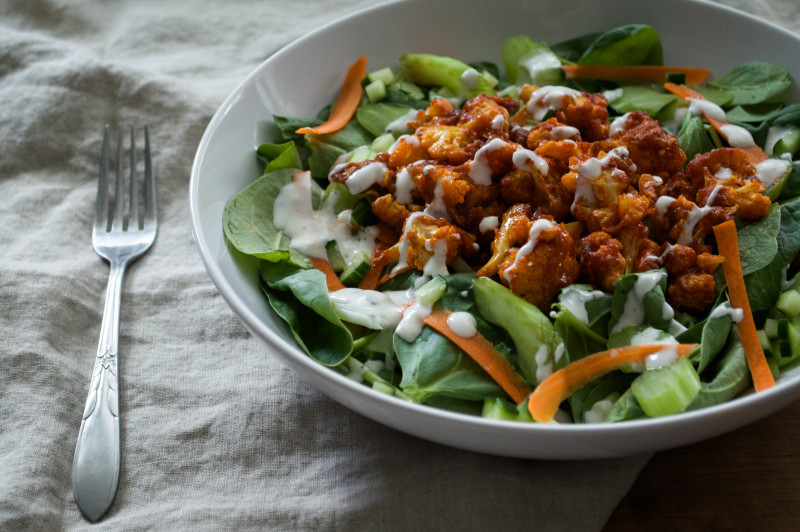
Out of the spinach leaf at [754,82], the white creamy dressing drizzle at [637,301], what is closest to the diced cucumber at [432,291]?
the white creamy dressing drizzle at [637,301]

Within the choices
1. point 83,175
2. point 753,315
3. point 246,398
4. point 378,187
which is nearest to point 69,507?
point 246,398

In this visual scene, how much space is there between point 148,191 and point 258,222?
3.22 ft

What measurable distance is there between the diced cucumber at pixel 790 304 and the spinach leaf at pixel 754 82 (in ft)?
4.03

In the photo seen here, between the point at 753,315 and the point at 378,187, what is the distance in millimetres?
1470

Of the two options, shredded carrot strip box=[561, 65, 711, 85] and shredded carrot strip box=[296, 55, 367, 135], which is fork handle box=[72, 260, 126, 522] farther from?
shredded carrot strip box=[561, 65, 711, 85]

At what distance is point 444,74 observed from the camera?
3506 millimetres

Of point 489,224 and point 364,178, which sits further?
point 364,178

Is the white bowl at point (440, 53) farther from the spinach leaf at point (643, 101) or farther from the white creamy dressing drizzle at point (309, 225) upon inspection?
the spinach leaf at point (643, 101)

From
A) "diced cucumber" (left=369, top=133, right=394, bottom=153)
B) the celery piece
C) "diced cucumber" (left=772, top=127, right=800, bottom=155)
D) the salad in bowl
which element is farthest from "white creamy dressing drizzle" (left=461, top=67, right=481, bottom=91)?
"diced cucumber" (left=772, top=127, right=800, bottom=155)

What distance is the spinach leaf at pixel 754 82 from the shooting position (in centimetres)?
329

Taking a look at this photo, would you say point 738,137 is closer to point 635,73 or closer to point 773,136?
point 773,136

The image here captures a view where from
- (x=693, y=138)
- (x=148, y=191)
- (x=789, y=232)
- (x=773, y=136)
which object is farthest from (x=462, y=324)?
(x=148, y=191)

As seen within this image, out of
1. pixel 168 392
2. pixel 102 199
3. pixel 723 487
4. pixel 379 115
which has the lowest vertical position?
pixel 168 392

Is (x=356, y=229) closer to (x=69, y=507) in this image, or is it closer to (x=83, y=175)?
(x=69, y=507)
